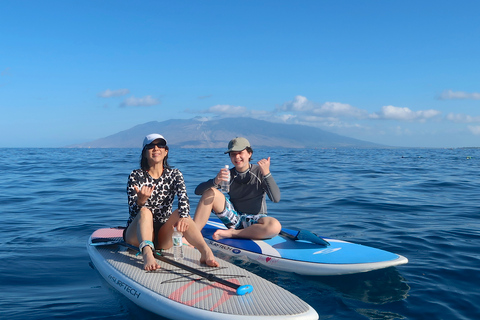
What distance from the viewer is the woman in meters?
4.93

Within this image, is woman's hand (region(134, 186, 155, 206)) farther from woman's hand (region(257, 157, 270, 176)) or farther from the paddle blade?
woman's hand (region(257, 157, 270, 176))

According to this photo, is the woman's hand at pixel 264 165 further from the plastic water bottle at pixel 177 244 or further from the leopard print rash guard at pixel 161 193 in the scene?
the plastic water bottle at pixel 177 244

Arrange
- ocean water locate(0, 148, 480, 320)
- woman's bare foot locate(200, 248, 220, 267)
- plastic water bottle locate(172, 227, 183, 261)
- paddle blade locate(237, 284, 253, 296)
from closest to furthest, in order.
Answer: paddle blade locate(237, 284, 253, 296)
ocean water locate(0, 148, 480, 320)
woman's bare foot locate(200, 248, 220, 267)
plastic water bottle locate(172, 227, 183, 261)

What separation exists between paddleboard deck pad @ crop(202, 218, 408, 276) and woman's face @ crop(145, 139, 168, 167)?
205 centimetres

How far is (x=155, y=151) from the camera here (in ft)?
16.8

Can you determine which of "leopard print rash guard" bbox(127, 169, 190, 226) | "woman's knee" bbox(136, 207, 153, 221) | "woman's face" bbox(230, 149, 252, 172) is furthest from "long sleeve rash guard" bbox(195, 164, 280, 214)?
"woman's knee" bbox(136, 207, 153, 221)

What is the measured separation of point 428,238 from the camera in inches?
284

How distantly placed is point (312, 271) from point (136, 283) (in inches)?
95.4

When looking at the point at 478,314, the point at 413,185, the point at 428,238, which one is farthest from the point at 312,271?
the point at 413,185

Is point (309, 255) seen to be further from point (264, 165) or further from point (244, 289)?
point (244, 289)

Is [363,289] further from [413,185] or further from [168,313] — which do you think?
[413,185]

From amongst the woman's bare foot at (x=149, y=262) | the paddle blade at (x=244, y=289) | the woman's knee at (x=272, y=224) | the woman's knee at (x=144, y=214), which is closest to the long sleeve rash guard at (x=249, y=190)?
the woman's knee at (x=272, y=224)

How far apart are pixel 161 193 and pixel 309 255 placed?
2.34 m

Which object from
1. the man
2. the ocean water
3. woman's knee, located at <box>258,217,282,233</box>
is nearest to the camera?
the ocean water
